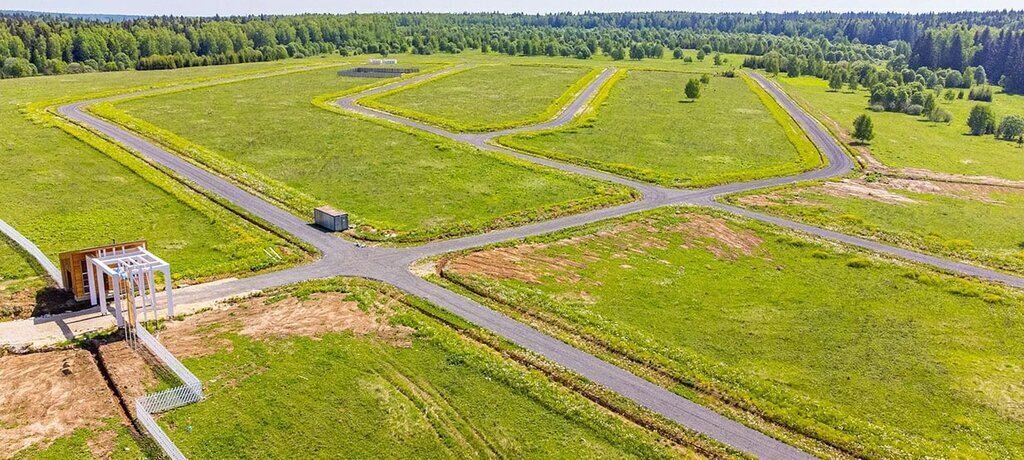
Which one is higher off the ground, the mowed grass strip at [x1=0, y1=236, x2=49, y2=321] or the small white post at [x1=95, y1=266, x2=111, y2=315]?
the small white post at [x1=95, y1=266, x2=111, y2=315]

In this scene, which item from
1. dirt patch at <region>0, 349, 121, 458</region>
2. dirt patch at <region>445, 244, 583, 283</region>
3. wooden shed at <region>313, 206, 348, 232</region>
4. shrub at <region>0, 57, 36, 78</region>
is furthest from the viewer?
shrub at <region>0, 57, 36, 78</region>

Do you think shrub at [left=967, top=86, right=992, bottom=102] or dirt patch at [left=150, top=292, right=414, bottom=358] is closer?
dirt patch at [left=150, top=292, right=414, bottom=358]

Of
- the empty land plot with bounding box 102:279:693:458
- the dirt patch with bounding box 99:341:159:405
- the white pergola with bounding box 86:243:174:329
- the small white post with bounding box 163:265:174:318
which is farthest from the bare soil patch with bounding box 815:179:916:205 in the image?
the dirt patch with bounding box 99:341:159:405

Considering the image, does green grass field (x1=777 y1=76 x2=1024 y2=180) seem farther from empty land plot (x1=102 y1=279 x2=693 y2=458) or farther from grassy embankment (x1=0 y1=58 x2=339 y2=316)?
grassy embankment (x1=0 y1=58 x2=339 y2=316)

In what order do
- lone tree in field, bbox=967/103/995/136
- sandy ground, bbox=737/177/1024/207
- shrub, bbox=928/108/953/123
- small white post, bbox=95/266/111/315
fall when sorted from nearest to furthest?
small white post, bbox=95/266/111/315
sandy ground, bbox=737/177/1024/207
lone tree in field, bbox=967/103/995/136
shrub, bbox=928/108/953/123

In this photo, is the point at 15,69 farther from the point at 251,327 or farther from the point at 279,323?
the point at 279,323

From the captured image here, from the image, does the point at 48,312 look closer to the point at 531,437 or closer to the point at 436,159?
the point at 531,437

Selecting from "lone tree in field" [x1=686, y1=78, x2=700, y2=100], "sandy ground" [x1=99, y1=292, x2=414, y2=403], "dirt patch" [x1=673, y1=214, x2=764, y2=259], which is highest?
"lone tree in field" [x1=686, y1=78, x2=700, y2=100]
